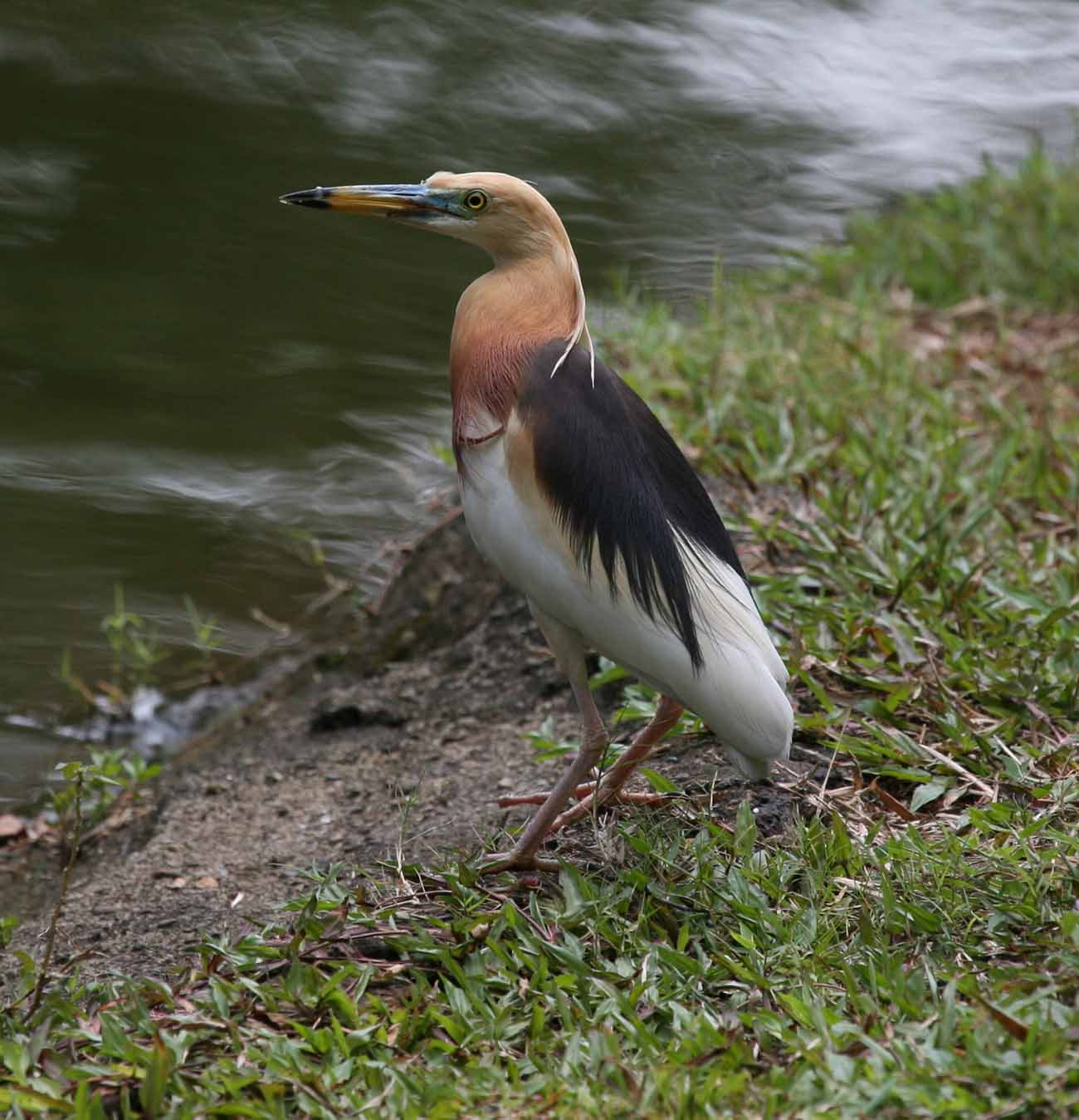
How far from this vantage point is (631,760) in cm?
285

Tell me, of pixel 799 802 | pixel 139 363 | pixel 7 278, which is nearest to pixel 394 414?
pixel 139 363

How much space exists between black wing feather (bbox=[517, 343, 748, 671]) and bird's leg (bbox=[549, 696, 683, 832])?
0.97ft

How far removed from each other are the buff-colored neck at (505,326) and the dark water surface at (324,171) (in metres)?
0.48

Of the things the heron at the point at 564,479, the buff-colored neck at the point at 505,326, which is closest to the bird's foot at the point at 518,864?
the heron at the point at 564,479

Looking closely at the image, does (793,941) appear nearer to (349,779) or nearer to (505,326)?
(505,326)

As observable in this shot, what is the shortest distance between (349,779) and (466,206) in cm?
165

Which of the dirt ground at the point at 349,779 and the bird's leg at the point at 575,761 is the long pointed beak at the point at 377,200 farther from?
the dirt ground at the point at 349,779

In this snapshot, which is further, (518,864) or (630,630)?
(518,864)

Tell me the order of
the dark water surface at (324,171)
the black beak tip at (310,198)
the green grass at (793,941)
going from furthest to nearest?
the dark water surface at (324,171) < the black beak tip at (310,198) < the green grass at (793,941)

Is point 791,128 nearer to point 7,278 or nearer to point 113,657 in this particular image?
point 7,278

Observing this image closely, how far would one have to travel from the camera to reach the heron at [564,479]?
2.50 meters

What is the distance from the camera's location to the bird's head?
249cm

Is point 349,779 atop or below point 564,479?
below

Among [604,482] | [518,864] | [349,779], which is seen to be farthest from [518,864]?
[349,779]
